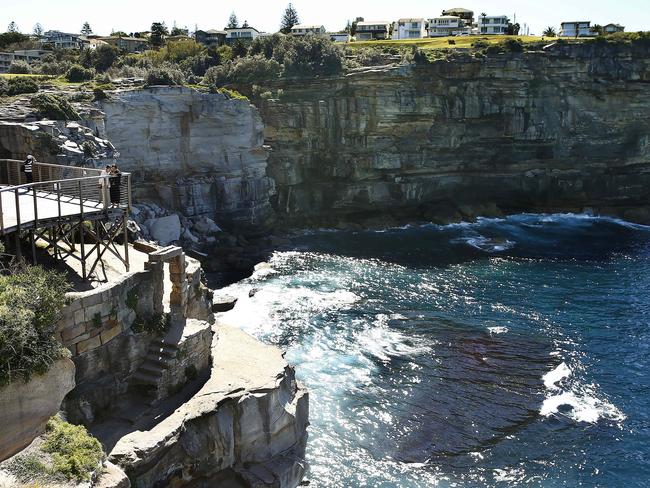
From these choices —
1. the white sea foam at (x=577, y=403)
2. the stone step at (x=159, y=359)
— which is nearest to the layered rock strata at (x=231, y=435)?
the stone step at (x=159, y=359)

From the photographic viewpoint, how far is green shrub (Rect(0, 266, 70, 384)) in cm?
1354

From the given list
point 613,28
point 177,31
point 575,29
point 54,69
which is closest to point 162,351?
point 54,69

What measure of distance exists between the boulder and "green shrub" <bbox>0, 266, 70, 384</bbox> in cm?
3049

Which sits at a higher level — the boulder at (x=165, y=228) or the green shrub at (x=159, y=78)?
the green shrub at (x=159, y=78)

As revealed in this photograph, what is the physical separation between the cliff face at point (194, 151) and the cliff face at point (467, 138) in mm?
5856

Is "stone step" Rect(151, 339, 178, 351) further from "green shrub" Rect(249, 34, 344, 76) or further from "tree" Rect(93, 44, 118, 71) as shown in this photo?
"tree" Rect(93, 44, 118, 71)

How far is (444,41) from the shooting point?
87250 mm

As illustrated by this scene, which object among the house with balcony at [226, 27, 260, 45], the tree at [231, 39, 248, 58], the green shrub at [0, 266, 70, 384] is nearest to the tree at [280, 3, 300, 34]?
the house with balcony at [226, 27, 260, 45]

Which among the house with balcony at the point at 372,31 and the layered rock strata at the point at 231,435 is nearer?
the layered rock strata at the point at 231,435

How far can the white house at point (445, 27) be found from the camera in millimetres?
111688

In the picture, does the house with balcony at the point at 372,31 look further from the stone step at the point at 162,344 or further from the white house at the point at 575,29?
the stone step at the point at 162,344

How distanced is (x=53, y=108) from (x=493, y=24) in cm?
9459

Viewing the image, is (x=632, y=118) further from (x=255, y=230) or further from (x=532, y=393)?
(x=532, y=393)

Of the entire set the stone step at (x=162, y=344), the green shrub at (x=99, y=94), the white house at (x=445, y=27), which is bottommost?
the stone step at (x=162, y=344)
